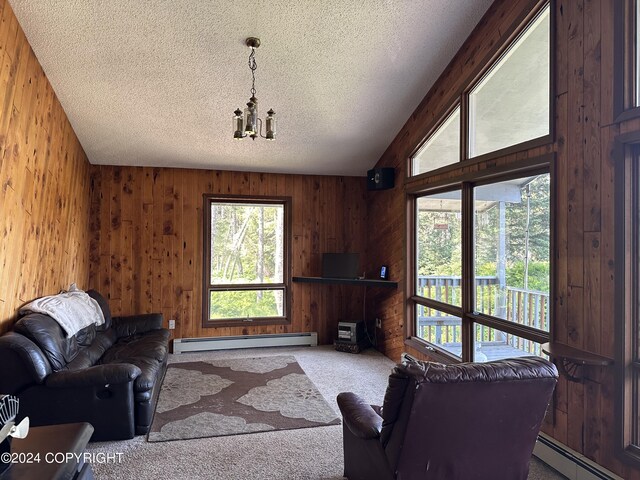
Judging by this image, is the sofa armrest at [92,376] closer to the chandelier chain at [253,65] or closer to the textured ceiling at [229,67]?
the chandelier chain at [253,65]

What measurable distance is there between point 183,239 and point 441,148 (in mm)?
3473

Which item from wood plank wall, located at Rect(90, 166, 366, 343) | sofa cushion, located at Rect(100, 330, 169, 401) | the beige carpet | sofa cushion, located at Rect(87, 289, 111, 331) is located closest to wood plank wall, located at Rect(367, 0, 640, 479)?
the beige carpet

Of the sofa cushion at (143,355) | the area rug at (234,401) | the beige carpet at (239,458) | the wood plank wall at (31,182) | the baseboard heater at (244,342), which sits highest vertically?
the wood plank wall at (31,182)

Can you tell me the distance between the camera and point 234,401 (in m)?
3.70

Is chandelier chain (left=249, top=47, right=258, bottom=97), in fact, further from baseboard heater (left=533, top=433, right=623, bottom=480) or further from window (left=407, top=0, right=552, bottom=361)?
baseboard heater (left=533, top=433, right=623, bottom=480)

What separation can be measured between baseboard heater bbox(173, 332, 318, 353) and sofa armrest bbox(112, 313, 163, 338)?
1.82ft

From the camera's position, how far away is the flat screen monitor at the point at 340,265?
5645mm

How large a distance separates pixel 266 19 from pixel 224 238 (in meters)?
3.17

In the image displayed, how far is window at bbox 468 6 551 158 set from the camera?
2.99 metres

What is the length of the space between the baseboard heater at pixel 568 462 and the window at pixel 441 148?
2.48 metres

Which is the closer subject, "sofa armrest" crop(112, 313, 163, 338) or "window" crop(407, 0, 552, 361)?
"window" crop(407, 0, 552, 361)
